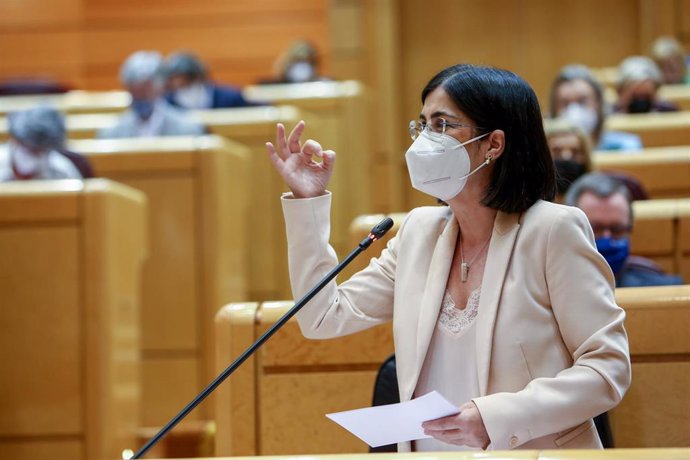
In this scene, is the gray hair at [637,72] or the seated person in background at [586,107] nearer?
the seated person in background at [586,107]

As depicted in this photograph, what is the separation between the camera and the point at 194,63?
3533mm

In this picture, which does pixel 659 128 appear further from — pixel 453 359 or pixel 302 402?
pixel 453 359

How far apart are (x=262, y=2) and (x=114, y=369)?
3.67 metres

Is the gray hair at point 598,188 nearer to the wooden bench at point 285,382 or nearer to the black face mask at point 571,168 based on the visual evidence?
the black face mask at point 571,168

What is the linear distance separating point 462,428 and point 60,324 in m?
1.32

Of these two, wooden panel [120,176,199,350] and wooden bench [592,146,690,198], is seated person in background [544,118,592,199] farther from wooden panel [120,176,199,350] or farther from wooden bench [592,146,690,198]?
wooden panel [120,176,199,350]

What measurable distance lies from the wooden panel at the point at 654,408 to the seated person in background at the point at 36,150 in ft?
5.03

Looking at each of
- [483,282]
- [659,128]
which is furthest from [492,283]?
[659,128]

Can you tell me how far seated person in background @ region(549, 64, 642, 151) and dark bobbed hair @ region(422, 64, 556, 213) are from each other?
1.50 m

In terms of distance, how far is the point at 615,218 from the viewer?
65.7 inches

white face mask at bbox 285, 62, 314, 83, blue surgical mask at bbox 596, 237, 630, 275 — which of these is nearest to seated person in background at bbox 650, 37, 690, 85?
white face mask at bbox 285, 62, 314, 83

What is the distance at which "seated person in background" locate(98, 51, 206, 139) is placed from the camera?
303 centimetres

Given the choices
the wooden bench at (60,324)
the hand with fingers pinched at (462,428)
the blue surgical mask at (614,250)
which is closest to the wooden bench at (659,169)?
the blue surgical mask at (614,250)

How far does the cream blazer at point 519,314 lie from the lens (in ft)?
3.07
